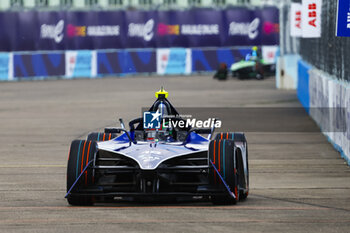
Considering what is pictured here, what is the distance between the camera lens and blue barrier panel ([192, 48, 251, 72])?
5303 centimetres

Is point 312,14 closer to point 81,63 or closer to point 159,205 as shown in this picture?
point 159,205

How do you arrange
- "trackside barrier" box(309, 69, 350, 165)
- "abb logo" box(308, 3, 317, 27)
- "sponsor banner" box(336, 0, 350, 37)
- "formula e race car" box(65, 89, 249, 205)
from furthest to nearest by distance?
1. "abb logo" box(308, 3, 317, 27)
2. "trackside barrier" box(309, 69, 350, 165)
3. "sponsor banner" box(336, 0, 350, 37)
4. "formula e race car" box(65, 89, 249, 205)

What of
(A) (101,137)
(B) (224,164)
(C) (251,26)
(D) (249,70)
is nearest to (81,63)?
(D) (249,70)

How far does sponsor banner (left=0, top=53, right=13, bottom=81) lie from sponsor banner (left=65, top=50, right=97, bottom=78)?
9.80 ft

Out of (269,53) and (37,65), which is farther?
(269,53)

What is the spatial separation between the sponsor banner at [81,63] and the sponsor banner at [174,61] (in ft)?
12.0

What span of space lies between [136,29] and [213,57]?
470 cm

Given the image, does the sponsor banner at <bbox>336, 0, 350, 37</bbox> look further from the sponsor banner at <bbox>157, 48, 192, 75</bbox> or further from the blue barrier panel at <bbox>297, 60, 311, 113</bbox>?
the sponsor banner at <bbox>157, 48, 192, 75</bbox>

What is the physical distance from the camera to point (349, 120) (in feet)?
49.9

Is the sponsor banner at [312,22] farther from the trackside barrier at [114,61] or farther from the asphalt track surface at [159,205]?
the trackside barrier at [114,61]

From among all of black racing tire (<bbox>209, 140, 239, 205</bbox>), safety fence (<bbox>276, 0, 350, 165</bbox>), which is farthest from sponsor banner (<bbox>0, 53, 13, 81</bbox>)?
black racing tire (<bbox>209, 140, 239, 205</bbox>)

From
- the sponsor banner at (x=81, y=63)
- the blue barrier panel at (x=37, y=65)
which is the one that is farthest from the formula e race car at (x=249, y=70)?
the blue barrier panel at (x=37, y=65)

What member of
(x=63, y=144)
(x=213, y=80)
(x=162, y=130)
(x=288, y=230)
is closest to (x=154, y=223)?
(x=288, y=230)

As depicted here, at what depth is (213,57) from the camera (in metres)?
53.4
